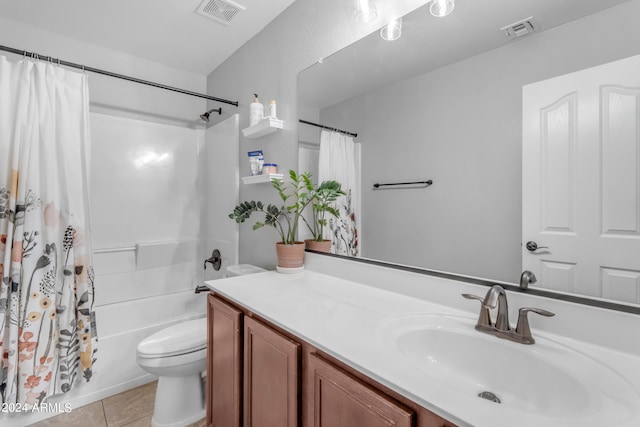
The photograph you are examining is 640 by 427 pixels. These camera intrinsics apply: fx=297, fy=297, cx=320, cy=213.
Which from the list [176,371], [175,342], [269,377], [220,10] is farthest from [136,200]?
A: [269,377]

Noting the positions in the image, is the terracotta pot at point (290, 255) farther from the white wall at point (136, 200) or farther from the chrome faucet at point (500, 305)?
the white wall at point (136, 200)

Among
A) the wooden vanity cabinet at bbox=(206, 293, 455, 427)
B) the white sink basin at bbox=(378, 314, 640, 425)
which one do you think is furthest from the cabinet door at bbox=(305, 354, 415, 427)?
the white sink basin at bbox=(378, 314, 640, 425)

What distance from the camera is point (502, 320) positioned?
850mm

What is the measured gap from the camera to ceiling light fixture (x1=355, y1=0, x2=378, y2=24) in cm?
135

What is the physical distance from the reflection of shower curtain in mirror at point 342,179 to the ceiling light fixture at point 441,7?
60cm

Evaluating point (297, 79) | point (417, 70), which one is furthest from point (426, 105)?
point (297, 79)

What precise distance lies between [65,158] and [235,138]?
41.0 inches

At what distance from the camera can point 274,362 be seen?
3.27 feet

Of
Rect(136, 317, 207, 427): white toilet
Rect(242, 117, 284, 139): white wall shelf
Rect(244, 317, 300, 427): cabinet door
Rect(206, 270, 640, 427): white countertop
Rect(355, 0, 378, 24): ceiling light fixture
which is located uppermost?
Rect(355, 0, 378, 24): ceiling light fixture

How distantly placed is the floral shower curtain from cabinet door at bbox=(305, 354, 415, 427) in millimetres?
1711

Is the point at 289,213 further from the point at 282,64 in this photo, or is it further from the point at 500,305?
the point at 500,305

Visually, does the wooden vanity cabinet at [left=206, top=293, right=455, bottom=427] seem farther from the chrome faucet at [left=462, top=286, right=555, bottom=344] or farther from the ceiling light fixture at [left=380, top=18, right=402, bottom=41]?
the ceiling light fixture at [left=380, top=18, right=402, bottom=41]

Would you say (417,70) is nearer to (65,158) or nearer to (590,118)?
(590,118)

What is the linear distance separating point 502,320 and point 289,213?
3.98 ft
